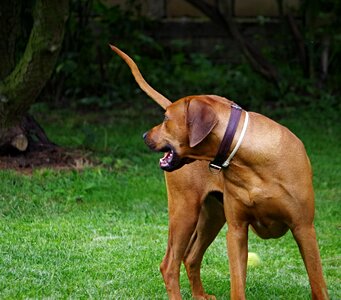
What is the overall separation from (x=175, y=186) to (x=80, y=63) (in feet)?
29.6

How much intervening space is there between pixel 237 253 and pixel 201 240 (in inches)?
33.6

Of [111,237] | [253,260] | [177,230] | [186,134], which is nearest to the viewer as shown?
[186,134]

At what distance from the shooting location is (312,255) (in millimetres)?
5820

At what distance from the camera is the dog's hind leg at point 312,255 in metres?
5.79

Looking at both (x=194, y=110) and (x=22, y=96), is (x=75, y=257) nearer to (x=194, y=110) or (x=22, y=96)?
(x=194, y=110)

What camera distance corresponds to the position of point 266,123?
591 cm

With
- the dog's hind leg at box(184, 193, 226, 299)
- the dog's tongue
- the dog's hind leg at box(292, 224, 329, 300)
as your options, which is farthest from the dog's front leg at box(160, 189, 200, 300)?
the dog's hind leg at box(292, 224, 329, 300)

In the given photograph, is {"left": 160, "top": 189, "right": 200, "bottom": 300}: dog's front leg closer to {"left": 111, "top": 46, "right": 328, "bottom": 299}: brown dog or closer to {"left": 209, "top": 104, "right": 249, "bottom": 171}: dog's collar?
{"left": 111, "top": 46, "right": 328, "bottom": 299}: brown dog

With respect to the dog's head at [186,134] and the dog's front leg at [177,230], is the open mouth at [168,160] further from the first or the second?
the dog's front leg at [177,230]

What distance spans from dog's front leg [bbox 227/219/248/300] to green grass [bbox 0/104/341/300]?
2.37 ft

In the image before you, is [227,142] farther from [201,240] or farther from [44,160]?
[44,160]

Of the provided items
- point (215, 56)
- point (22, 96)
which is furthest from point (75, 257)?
point (215, 56)

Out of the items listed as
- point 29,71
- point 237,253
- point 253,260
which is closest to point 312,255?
point 237,253

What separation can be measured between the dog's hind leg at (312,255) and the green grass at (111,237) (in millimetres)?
682
